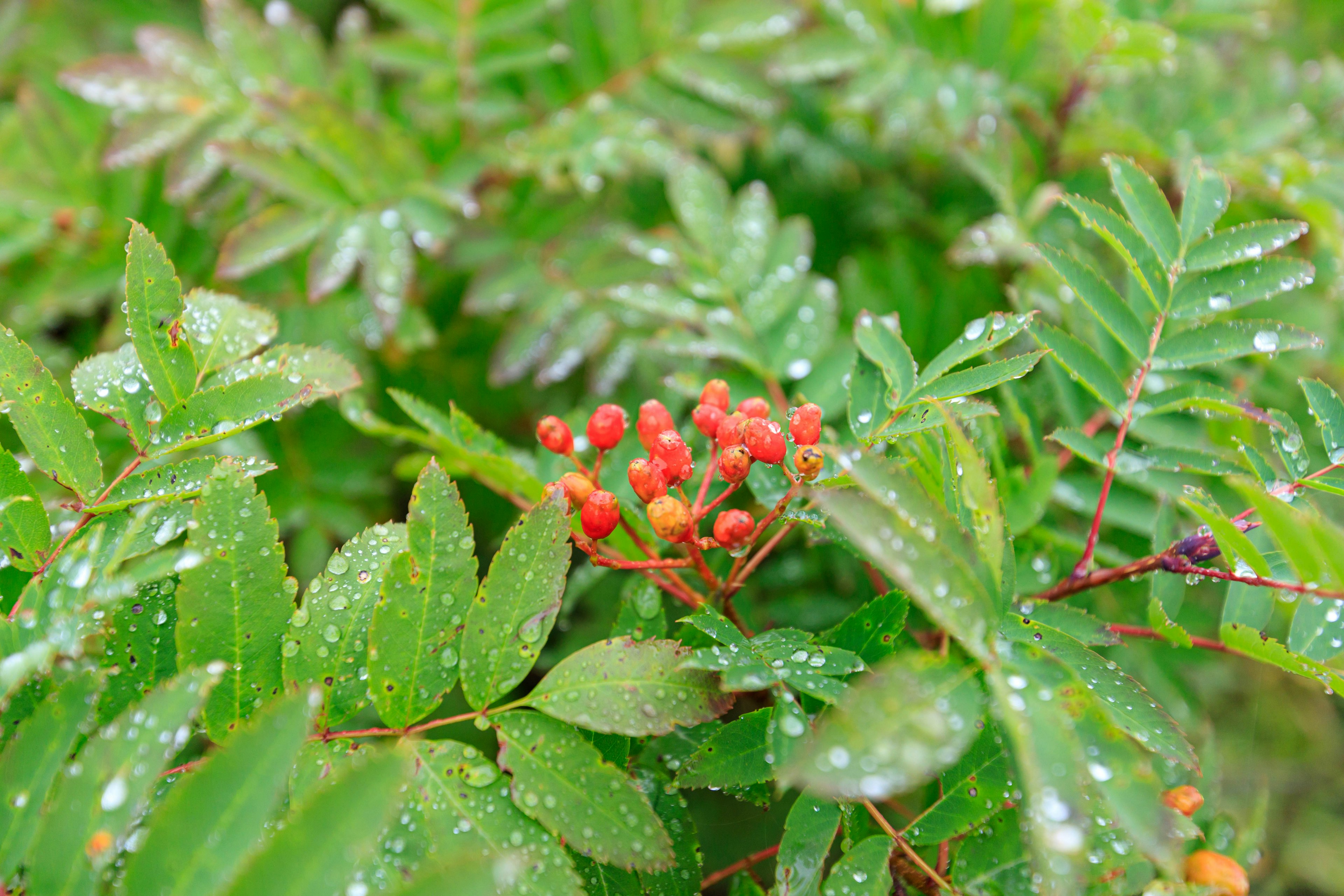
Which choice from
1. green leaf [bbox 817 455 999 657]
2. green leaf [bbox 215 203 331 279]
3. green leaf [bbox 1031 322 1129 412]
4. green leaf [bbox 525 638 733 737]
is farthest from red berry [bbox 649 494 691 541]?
green leaf [bbox 215 203 331 279]

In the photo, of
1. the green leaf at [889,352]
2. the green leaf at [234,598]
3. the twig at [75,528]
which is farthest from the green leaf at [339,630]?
the green leaf at [889,352]

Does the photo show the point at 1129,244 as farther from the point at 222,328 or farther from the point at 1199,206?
the point at 222,328

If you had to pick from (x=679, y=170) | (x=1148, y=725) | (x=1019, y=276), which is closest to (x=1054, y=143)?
(x=1019, y=276)

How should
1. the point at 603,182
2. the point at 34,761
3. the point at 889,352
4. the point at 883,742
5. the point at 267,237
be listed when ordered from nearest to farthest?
the point at 883,742 → the point at 34,761 → the point at 889,352 → the point at 267,237 → the point at 603,182

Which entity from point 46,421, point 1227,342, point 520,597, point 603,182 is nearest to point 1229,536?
point 1227,342

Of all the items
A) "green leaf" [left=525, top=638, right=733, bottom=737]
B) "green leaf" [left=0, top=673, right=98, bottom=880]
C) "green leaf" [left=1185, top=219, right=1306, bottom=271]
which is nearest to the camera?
"green leaf" [left=0, top=673, right=98, bottom=880]

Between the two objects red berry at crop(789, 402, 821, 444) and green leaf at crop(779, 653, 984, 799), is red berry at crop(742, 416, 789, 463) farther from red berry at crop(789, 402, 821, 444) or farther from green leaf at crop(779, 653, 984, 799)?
green leaf at crop(779, 653, 984, 799)
